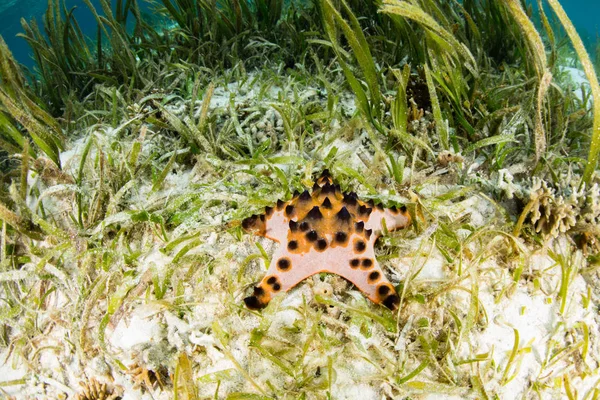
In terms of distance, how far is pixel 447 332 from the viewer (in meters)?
1.89

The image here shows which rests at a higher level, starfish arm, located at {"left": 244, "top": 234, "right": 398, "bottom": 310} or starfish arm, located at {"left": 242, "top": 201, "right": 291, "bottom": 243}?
starfish arm, located at {"left": 242, "top": 201, "right": 291, "bottom": 243}

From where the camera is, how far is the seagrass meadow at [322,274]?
1860 millimetres

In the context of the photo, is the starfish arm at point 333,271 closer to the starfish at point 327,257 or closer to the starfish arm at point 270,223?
the starfish at point 327,257

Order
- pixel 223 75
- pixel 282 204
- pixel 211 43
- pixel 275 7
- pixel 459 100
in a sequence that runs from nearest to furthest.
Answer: pixel 282 204, pixel 459 100, pixel 223 75, pixel 211 43, pixel 275 7

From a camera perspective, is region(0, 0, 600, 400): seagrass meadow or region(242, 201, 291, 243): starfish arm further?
region(242, 201, 291, 243): starfish arm

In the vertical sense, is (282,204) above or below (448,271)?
above

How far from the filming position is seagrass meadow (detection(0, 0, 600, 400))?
186cm

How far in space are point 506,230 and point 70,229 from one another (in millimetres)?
2705

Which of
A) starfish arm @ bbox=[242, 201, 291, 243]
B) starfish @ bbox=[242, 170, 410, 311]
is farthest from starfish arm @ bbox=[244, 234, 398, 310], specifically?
starfish arm @ bbox=[242, 201, 291, 243]

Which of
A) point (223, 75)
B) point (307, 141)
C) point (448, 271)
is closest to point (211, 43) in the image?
point (223, 75)

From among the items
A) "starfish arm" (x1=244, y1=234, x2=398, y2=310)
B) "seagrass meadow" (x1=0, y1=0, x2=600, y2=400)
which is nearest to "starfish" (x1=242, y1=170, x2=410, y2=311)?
"starfish arm" (x1=244, y1=234, x2=398, y2=310)

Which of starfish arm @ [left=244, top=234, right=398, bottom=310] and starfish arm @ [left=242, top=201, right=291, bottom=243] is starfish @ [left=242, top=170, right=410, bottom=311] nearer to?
starfish arm @ [left=244, top=234, right=398, bottom=310]

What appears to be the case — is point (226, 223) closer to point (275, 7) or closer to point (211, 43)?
point (211, 43)

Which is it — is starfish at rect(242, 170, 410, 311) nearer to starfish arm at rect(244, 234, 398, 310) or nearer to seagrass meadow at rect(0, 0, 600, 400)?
starfish arm at rect(244, 234, 398, 310)
